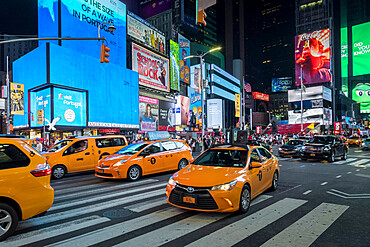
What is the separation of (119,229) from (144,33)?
58.6 metres

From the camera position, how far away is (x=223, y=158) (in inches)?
268

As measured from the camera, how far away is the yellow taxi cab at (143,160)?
9.54 m

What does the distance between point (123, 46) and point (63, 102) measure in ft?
64.2

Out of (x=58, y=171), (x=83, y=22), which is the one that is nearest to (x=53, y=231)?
(x=58, y=171)

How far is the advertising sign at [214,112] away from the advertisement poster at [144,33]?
111ft

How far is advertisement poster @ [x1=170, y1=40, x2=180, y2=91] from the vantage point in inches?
2554

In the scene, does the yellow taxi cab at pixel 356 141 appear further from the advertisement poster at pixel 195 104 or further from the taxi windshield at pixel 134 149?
the advertisement poster at pixel 195 104

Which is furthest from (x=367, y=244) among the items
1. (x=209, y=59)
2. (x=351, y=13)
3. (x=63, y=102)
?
(x=351, y=13)

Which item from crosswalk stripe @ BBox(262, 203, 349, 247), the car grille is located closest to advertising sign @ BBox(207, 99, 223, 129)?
crosswalk stripe @ BBox(262, 203, 349, 247)

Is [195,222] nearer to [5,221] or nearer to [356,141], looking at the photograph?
[5,221]

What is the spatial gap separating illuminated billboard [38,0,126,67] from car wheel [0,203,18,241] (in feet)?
131

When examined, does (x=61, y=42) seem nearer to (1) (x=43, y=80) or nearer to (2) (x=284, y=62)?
(1) (x=43, y=80)

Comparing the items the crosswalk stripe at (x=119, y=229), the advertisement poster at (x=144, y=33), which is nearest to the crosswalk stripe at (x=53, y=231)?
the crosswalk stripe at (x=119, y=229)

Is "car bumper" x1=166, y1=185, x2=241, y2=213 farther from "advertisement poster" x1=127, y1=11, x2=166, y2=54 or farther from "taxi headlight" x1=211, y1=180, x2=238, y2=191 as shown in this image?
"advertisement poster" x1=127, y1=11, x2=166, y2=54
